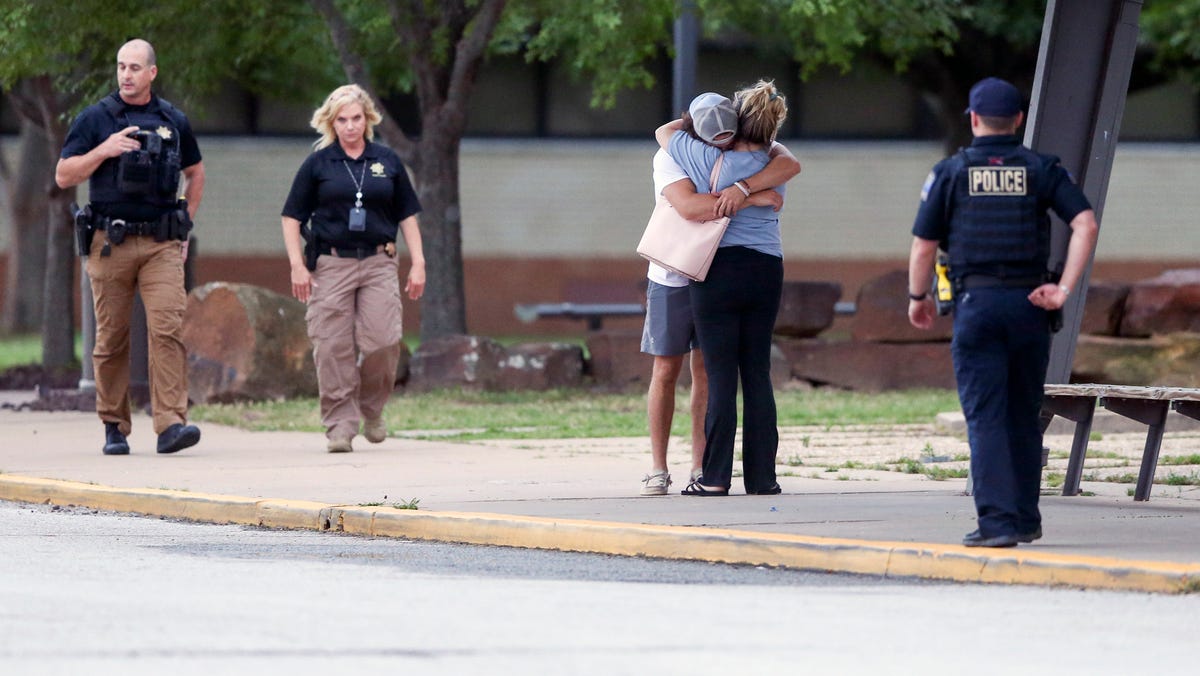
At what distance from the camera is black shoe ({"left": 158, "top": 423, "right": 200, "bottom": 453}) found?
11.5 metres

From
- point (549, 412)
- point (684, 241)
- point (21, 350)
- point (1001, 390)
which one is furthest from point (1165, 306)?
point (21, 350)

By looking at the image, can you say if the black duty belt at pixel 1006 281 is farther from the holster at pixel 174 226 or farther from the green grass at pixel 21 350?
the green grass at pixel 21 350

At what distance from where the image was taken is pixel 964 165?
735 cm

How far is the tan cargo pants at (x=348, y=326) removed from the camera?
1165 cm

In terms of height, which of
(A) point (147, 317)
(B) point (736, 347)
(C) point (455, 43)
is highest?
(C) point (455, 43)

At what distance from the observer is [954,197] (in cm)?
737

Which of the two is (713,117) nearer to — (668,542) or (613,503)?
(613,503)

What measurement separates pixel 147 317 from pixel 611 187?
70.2 ft

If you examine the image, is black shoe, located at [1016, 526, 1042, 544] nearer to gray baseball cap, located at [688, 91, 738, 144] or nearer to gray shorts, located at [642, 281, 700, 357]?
gray shorts, located at [642, 281, 700, 357]

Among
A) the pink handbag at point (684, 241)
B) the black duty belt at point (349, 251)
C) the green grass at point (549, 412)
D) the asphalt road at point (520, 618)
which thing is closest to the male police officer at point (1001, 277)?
the asphalt road at point (520, 618)

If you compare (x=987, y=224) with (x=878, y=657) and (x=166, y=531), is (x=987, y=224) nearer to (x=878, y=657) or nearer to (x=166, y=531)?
(x=878, y=657)

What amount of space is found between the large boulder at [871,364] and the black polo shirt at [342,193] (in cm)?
684

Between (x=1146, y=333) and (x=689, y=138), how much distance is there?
784 centimetres

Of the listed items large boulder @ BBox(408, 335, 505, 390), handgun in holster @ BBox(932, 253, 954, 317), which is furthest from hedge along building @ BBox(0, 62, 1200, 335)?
handgun in holster @ BBox(932, 253, 954, 317)
